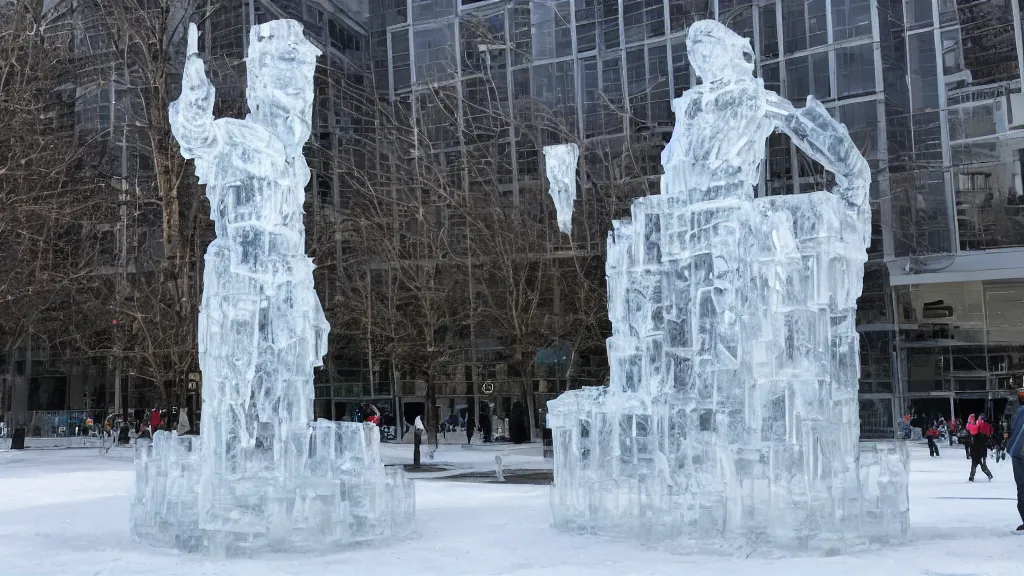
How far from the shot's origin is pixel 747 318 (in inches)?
353

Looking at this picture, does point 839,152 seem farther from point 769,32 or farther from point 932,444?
point 769,32

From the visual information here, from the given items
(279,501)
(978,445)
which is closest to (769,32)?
(978,445)

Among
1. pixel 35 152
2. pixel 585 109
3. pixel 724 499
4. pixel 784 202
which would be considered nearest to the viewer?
pixel 724 499

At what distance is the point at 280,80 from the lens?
9859 millimetres

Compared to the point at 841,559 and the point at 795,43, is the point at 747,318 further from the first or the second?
the point at 795,43

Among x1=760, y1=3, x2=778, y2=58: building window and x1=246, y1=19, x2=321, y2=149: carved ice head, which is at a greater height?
x1=760, y1=3, x2=778, y2=58: building window

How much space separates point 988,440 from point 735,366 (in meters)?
11.8

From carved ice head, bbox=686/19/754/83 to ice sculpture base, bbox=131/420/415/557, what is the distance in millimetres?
4433

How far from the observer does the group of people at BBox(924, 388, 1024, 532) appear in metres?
9.30

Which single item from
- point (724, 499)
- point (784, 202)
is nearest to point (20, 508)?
point (724, 499)

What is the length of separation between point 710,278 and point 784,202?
0.92 m

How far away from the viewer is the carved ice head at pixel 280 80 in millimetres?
A: 9805

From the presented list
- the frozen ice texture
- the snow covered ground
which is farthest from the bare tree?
the frozen ice texture

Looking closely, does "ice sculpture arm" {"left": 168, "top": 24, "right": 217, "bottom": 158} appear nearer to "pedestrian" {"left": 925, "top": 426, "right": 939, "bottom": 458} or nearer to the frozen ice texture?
the frozen ice texture
